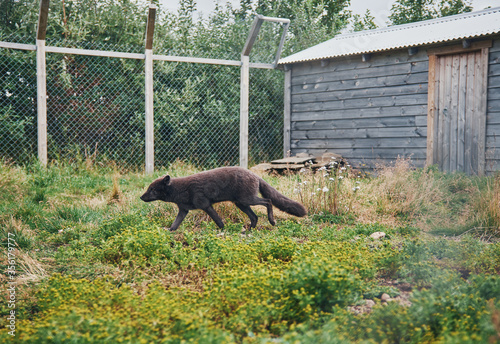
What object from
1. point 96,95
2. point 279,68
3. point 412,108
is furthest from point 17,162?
point 412,108

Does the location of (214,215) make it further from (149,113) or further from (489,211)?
(149,113)

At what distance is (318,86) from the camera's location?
12.3 m

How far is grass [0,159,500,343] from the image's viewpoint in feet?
8.80

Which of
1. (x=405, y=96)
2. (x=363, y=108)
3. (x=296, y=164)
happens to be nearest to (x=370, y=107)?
(x=363, y=108)

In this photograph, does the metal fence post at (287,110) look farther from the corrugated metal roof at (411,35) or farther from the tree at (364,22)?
the tree at (364,22)

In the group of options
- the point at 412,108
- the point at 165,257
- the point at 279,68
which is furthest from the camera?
the point at 279,68

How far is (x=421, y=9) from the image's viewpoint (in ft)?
62.0

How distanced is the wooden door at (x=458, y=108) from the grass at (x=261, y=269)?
8.11 ft

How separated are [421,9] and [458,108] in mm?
11053

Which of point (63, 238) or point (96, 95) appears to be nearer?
point (63, 238)

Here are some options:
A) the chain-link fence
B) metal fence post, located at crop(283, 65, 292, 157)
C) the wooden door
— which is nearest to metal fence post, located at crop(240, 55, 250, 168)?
the chain-link fence

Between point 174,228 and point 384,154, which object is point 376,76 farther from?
point 174,228

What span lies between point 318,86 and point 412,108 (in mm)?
2818

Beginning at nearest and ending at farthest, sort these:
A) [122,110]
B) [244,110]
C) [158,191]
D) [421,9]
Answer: [158,191]
[122,110]
[244,110]
[421,9]
